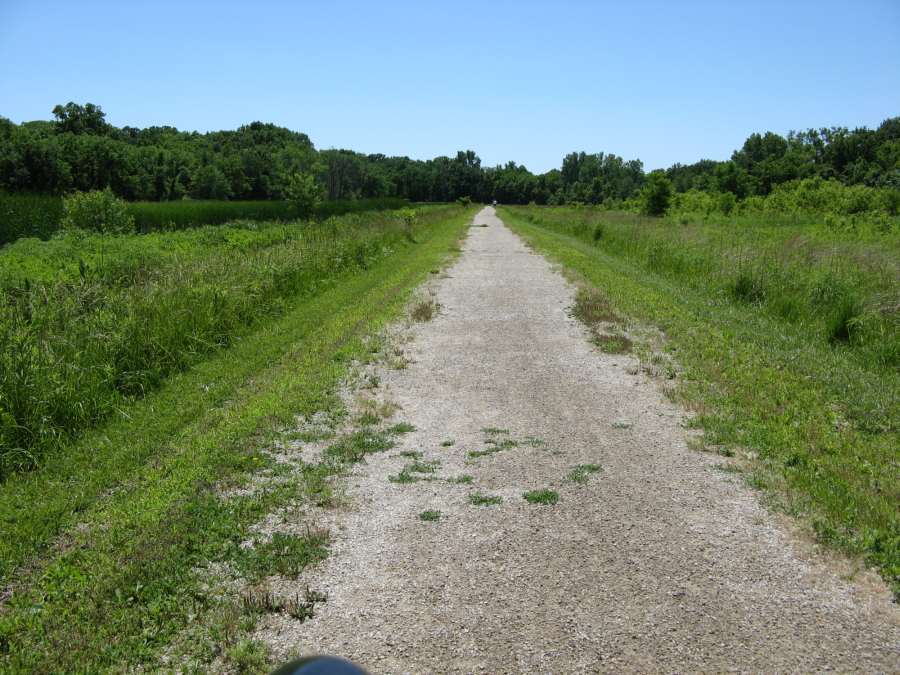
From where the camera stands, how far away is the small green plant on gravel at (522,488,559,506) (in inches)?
199

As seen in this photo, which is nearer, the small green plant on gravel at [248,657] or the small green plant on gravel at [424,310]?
the small green plant on gravel at [248,657]

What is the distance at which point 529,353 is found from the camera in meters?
9.85

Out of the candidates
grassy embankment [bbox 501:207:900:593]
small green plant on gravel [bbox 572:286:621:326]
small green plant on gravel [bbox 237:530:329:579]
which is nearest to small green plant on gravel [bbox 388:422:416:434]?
small green plant on gravel [bbox 237:530:329:579]

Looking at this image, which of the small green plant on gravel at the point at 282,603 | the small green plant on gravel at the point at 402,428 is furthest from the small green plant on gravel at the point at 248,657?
the small green plant on gravel at the point at 402,428

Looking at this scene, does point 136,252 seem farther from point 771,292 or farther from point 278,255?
point 771,292

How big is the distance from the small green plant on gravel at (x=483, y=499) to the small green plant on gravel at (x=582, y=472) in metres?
0.74

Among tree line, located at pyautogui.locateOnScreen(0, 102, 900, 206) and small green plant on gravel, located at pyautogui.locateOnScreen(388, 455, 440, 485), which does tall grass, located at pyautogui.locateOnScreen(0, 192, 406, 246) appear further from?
small green plant on gravel, located at pyautogui.locateOnScreen(388, 455, 440, 485)

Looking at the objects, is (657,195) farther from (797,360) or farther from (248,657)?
(248,657)

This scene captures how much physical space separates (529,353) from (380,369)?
7.78 ft

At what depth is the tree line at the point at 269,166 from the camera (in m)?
71.0

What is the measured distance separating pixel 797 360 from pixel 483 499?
6.02 metres

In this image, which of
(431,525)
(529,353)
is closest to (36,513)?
(431,525)

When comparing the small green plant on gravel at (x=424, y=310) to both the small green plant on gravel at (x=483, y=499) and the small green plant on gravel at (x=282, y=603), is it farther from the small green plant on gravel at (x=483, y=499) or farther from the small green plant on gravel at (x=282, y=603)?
the small green plant on gravel at (x=282, y=603)

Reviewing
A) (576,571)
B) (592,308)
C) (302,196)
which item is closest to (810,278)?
(592,308)
